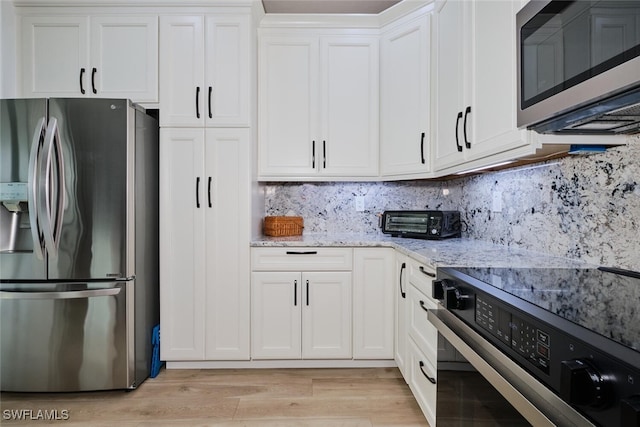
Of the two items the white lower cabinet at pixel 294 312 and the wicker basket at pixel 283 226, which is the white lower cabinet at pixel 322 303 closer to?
the white lower cabinet at pixel 294 312

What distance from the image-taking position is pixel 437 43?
2.23 m

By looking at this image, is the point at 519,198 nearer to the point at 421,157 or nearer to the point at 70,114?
the point at 421,157

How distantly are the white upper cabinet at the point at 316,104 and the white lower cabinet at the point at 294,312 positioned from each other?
796mm

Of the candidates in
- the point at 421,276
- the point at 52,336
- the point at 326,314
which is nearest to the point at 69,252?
the point at 52,336

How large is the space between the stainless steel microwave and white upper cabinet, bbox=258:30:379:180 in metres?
1.52

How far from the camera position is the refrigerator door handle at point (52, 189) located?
75.5 inches

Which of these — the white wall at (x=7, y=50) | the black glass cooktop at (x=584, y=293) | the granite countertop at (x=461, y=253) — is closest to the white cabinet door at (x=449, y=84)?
the granite countertop at (x=461, y=253)

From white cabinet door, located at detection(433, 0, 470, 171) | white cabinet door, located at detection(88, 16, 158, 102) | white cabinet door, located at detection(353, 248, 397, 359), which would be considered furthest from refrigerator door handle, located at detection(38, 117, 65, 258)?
white cabinet door, located at detection(433, 0, 470, 171)

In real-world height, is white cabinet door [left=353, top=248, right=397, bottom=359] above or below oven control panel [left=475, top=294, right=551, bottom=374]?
below

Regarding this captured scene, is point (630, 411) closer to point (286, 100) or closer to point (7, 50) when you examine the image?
point (286, 100)

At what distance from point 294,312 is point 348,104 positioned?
1583 millimetres

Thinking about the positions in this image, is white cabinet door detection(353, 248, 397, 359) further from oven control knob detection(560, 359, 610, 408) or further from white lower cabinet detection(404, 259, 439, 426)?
oven control knob detection(560, 359, 610, 408)

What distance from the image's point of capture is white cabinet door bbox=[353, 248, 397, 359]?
7.82 ft

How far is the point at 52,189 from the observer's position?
197cm
